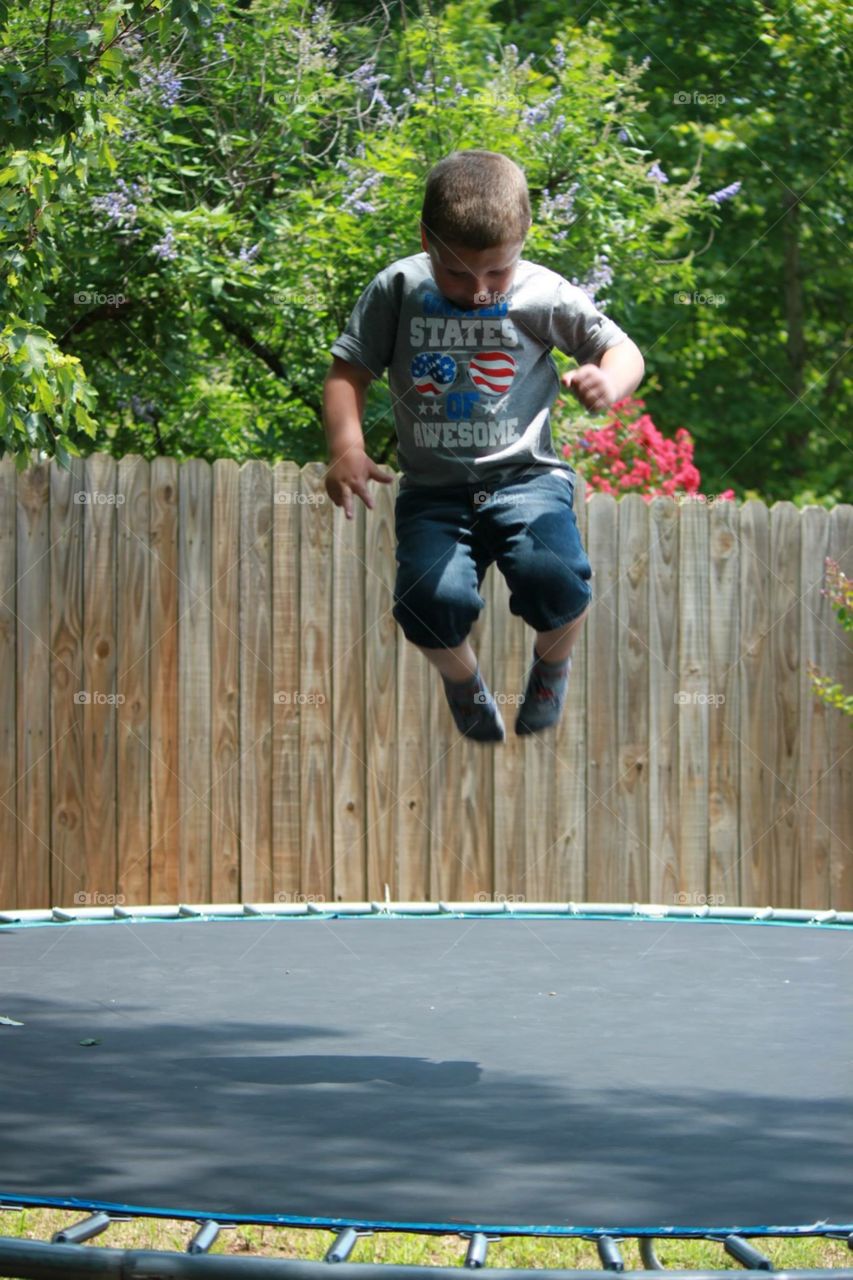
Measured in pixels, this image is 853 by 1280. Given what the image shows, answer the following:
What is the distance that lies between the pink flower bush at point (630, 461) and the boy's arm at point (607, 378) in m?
3.92

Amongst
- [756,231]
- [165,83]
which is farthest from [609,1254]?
[756,231]

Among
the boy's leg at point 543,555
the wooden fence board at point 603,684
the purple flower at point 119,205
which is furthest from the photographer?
the purple flower at point 119,205

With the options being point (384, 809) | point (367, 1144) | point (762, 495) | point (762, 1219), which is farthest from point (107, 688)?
point (762, 495)

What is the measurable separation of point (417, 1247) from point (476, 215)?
1.60 m

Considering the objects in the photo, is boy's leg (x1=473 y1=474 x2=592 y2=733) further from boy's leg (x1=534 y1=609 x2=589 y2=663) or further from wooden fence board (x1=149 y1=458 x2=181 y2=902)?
wooden fence board (x1=149 y1=458 x2=181 y2=902)

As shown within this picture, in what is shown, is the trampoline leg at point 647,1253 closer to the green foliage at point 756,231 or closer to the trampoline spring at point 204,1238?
A: the trampoline spring at point 204,1238

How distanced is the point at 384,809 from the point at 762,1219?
354 cm

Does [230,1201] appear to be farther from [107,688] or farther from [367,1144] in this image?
[107,688]
